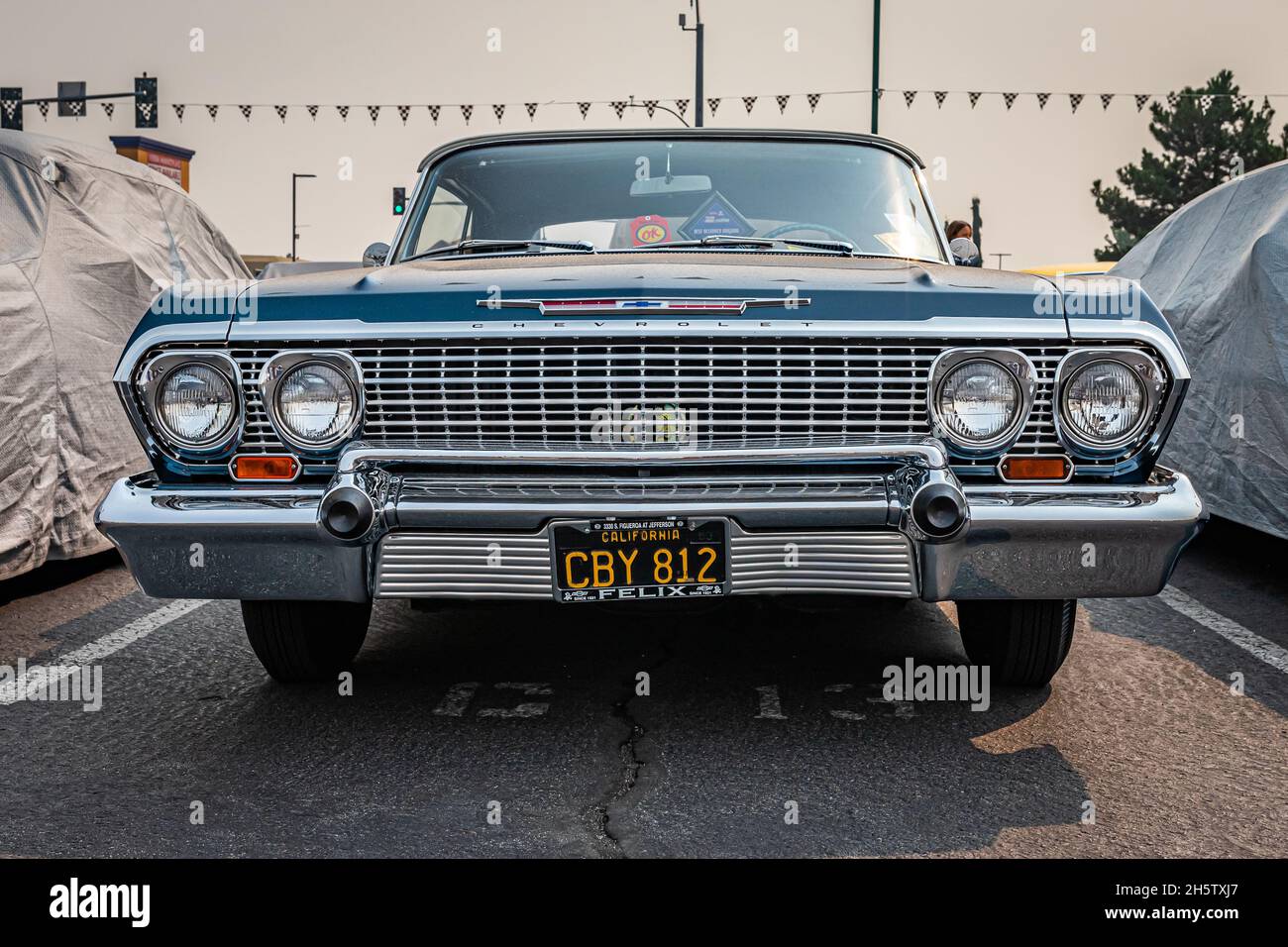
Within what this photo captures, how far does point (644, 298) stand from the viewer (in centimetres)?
307

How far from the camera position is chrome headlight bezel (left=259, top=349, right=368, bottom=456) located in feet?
10.4

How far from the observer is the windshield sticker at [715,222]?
4.16 m

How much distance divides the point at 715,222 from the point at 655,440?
1349mm

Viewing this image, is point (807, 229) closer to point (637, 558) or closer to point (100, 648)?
point (637, 558)

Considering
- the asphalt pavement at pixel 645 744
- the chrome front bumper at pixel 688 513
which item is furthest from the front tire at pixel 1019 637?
the chrome front bumper at pixel 688 513

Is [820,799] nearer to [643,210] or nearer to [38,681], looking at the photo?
[643,210]

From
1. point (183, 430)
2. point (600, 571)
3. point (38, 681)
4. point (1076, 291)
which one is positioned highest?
point (1076, 291)

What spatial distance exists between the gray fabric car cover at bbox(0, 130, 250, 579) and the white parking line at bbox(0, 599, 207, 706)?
49 cm

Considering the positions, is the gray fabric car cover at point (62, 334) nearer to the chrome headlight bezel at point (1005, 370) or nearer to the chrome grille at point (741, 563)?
the chrome grille at point (741, 563)

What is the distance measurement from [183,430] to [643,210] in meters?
1.74

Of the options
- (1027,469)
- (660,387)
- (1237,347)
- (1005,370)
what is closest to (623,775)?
(660,387)
